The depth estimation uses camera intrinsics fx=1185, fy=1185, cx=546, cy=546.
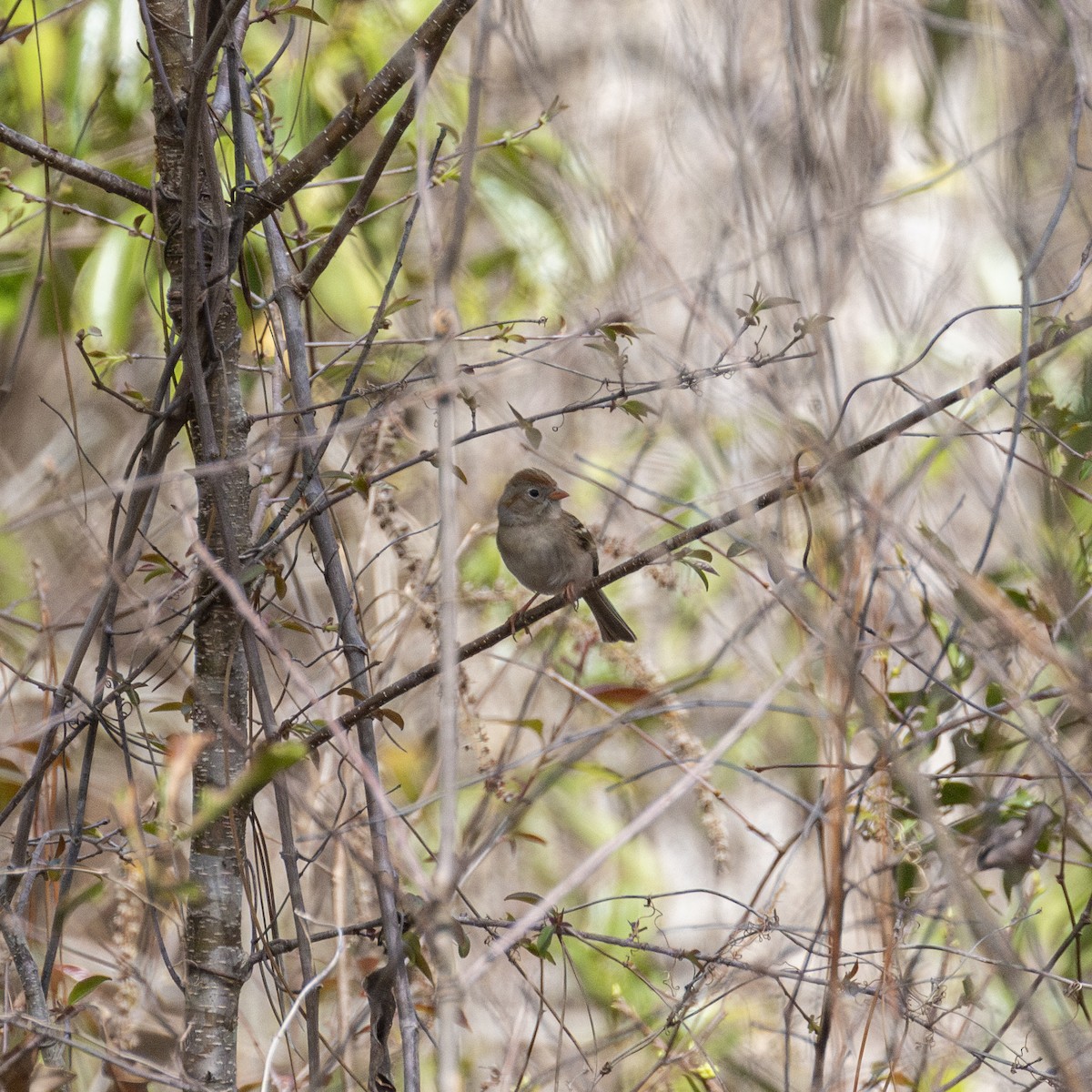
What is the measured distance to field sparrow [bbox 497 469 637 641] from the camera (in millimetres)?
4129

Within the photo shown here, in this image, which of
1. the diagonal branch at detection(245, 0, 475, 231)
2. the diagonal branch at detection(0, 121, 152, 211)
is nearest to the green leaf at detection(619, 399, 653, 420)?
the diagonal branch at detection(245, 0, 475, 231)

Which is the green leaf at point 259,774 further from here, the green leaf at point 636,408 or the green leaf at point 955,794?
the green leaf at point 955,794

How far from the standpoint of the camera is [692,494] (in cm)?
472

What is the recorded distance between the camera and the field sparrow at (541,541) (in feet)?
13.5

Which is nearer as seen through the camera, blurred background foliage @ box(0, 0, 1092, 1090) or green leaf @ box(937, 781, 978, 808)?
blurred background foliage @ box(0, 0, 1092, 1090)

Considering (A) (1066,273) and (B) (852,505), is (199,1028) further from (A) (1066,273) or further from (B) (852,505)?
(A) (1066,273)

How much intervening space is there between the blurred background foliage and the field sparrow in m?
0.35

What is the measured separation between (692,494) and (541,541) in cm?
84

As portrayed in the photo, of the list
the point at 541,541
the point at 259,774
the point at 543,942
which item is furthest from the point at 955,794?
the point at 259,774

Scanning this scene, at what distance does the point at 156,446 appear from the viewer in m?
2.11

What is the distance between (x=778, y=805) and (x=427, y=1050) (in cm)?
222

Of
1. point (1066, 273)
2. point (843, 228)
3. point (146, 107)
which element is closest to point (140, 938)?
point (843, 228)

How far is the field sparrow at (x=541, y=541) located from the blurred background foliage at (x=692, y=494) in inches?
13.6

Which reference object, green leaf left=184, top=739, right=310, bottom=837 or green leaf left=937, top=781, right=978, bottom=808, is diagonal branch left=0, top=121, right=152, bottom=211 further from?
green leaf left=937, top=781, right=978, bottom=808
